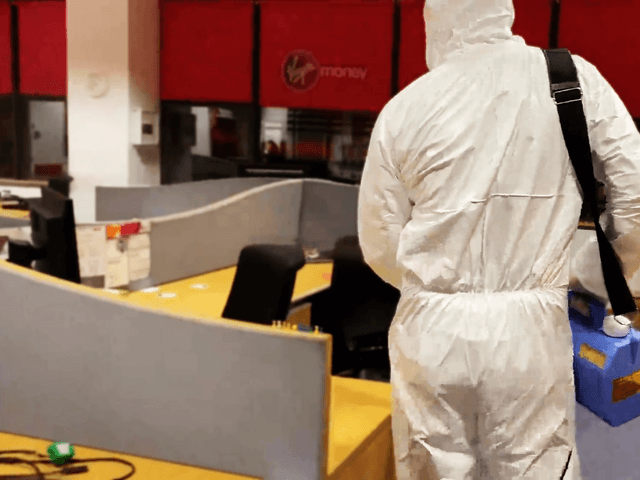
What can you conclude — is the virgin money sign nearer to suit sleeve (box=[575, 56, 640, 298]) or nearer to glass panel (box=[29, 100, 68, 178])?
glass panel (box=[29, 100, 68, 178])

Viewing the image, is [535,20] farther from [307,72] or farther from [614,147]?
[614,147]

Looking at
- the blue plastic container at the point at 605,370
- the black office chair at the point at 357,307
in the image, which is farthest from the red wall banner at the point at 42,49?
the blue plastic container at the point at 605,370

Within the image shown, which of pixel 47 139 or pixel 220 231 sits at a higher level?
pixel 47 139

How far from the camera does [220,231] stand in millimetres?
3480

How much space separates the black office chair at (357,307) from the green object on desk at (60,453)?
164 centimetres

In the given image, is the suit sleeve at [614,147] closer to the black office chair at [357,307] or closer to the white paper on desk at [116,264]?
the black office chair at [357,307]

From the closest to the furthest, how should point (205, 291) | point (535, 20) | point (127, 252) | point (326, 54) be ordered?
point (127, 252) → point (205, 291) → point (535, 20) → point (326, 54)

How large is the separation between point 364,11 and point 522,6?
118cm

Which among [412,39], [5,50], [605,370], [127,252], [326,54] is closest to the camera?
[605,370]

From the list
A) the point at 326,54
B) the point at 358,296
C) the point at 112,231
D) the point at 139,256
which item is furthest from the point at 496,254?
the point at 326,54

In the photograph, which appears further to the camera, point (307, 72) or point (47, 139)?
point (47, 139)

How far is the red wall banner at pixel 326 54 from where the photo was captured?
548cm

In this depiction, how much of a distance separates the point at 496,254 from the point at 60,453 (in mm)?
929

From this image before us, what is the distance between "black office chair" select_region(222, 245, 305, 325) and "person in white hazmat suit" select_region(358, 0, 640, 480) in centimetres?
103
